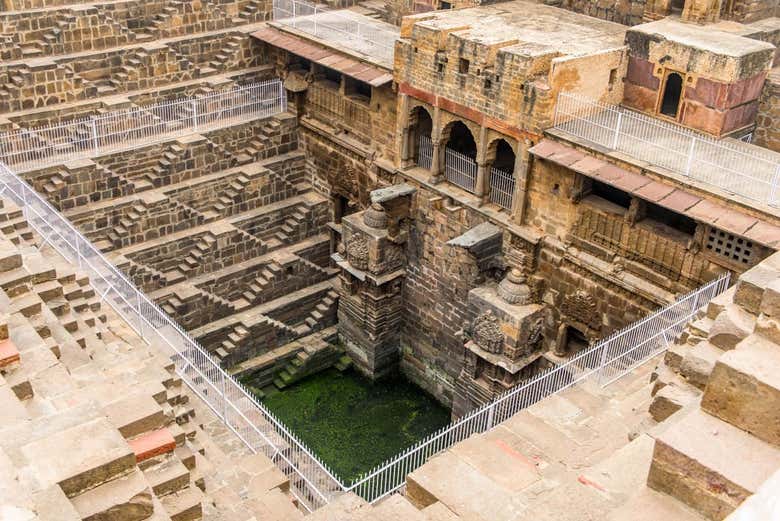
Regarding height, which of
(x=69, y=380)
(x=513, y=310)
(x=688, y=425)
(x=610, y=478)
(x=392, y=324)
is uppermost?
(x=688, y=425)

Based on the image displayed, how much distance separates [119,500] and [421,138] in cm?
1469

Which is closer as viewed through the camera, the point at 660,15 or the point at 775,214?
the point at 775,214

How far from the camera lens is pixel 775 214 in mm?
13406

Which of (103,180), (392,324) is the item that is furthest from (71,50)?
(392,324)

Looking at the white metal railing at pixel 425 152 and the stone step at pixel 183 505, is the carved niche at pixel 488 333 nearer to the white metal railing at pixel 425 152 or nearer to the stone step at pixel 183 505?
the white metal railing at pixel 425 152

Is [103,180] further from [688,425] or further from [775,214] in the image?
[688,425]

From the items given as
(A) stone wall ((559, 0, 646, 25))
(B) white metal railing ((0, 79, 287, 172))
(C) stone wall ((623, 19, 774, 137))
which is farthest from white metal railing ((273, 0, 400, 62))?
(C) stone wall ((623, 19, 774, 137))

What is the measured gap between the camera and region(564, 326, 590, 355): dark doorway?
1770 cm

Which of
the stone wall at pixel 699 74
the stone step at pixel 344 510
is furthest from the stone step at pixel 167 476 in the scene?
the stone wall at pixel 699 74

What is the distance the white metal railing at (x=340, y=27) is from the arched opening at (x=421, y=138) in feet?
5.41

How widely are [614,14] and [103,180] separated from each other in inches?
538

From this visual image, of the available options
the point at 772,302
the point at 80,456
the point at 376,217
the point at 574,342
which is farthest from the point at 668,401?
the point at 376,217

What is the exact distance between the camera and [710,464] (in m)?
4.97

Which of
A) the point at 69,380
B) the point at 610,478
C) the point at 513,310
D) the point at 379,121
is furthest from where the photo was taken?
the point at 379,121
